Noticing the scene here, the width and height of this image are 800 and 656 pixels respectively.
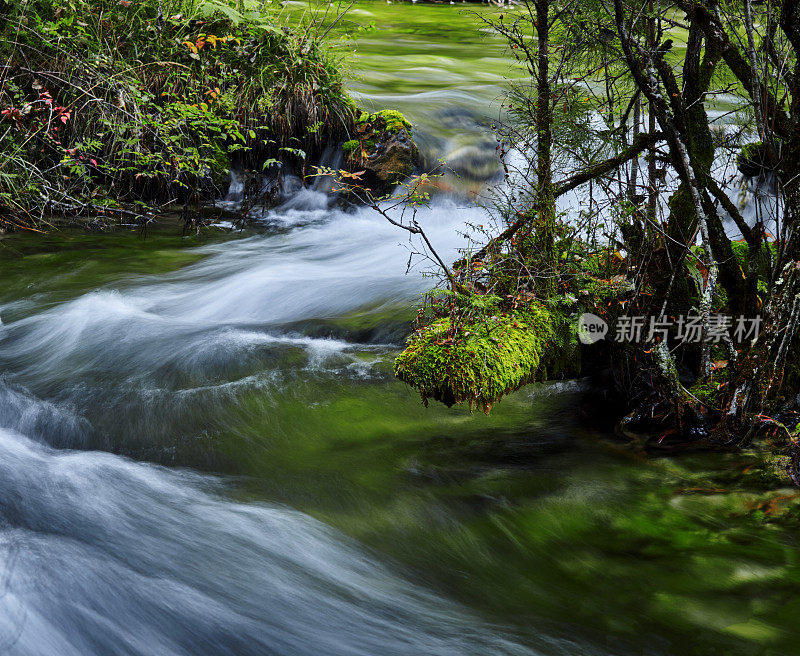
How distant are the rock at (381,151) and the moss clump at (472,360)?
502 cm

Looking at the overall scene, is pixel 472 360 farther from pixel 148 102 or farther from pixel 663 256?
pixel 148 102

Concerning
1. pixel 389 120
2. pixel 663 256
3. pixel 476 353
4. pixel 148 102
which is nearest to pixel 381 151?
pixel 389 120

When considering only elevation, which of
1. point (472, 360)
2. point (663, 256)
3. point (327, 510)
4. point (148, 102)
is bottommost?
point (327, 510)

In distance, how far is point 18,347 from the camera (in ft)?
17.4

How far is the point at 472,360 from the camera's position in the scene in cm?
328

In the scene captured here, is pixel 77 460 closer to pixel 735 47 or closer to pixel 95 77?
pixel 735 47

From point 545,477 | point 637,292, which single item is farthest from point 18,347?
point 637,292

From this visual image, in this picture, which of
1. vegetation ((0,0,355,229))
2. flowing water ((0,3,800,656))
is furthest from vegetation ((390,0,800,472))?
vegetation ((0,0,355,229))

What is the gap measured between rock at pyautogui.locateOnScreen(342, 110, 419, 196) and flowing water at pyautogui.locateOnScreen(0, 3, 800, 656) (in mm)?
2691

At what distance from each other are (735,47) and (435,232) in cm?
492

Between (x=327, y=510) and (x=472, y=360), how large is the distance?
104 centimetres

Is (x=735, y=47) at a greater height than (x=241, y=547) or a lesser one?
greater

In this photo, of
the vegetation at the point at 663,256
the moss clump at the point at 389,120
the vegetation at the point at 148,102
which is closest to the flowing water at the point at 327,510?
the vegetation at the point at 663,256

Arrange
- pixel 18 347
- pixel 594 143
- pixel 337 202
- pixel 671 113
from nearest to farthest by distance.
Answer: pixel 671 113 < pixel 594 143 < pixel 18 347 < pixel 337 202
